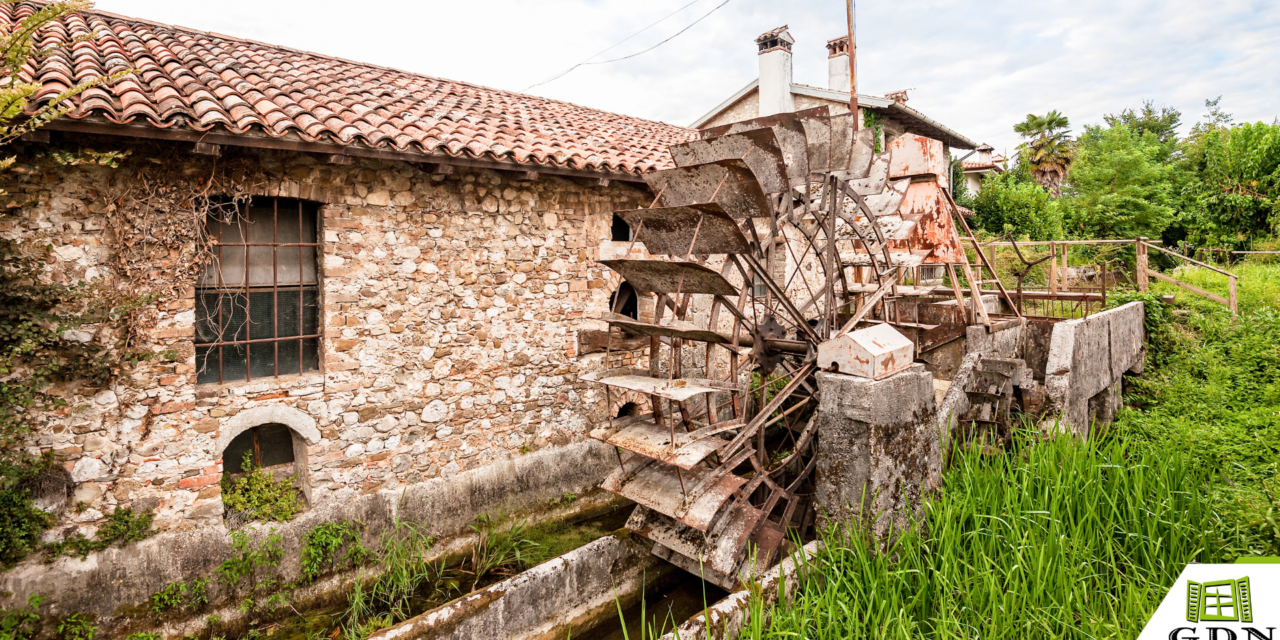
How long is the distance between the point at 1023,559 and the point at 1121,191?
19542mm

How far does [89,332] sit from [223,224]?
3.44 ft

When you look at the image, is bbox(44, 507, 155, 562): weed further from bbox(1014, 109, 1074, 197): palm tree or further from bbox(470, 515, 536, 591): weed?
bbox(1014, 109, 1074, 197): palm tree

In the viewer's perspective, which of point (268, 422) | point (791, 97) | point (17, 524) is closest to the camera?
point (17, 524)

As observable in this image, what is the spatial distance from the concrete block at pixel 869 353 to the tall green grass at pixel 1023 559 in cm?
74

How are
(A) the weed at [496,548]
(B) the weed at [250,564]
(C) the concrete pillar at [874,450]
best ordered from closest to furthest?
(C) the concrete pillar at [874,450] < (B) the weed at [250,564] < (A) the weed at [496,548]

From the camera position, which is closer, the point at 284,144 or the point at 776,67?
the point at 284,144

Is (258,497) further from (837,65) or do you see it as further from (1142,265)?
(837,65)

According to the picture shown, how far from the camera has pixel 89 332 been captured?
3.76m

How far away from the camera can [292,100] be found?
179 inches

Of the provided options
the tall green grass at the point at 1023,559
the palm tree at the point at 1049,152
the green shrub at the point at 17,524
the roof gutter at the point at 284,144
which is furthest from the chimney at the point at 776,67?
the palm tree at the point at 1049,152

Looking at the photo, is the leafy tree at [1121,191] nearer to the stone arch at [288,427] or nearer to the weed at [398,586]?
the weed at [398,586]

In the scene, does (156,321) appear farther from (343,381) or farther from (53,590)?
(53,590)

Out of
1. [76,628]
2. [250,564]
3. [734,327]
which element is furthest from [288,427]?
[734,327]

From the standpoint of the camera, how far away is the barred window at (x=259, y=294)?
4297 millimetres
